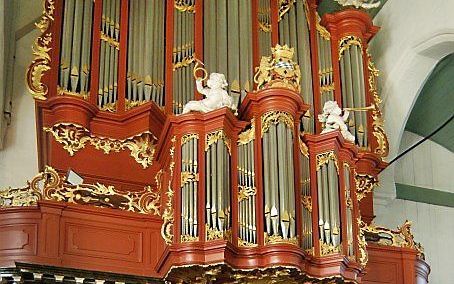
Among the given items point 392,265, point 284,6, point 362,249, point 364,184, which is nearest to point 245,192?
point 362,249

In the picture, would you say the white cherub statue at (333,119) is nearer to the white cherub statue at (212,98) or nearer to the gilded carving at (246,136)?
the gilded carving at (246,136)

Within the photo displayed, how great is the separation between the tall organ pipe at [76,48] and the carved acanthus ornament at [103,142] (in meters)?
0.58

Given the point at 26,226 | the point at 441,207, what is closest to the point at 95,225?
the point at 26,226

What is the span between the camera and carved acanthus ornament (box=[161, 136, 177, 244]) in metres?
11.6

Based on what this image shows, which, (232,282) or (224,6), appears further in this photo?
(224,6)

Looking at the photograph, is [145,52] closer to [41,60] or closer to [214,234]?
[41,60]

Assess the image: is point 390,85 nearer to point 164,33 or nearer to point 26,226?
point 164,33

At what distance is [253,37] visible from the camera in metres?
14.8

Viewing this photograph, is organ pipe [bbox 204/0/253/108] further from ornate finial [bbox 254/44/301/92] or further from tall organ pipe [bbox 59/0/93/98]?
tall organ pipe [bbox 59/0/93/98]

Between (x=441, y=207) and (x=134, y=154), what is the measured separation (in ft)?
27.0

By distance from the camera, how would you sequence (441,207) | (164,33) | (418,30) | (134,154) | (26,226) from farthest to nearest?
1. (441,207)
2. (418,30)
3. (164,33)
4. (134,154)
5. (26,226)

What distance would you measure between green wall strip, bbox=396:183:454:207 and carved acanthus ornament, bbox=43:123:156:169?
7163mm

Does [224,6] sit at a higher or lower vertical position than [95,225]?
higher

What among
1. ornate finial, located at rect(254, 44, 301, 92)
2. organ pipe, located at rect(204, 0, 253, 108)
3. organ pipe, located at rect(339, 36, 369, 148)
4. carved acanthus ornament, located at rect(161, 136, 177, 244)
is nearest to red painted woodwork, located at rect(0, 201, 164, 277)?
carved acanthus ornament, located at rect(161, 136, 177, 244)
